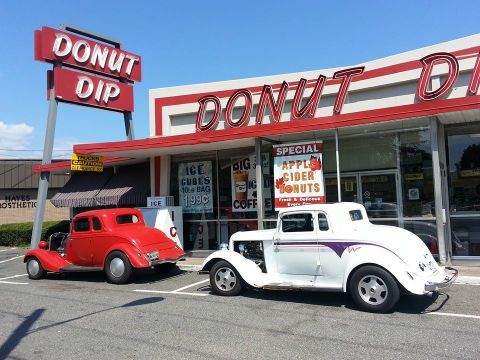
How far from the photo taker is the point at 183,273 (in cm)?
1192

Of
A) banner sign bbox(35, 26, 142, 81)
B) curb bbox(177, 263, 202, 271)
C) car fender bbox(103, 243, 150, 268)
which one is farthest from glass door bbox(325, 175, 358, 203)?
banner sign bbox(35, 26, 142, 81)

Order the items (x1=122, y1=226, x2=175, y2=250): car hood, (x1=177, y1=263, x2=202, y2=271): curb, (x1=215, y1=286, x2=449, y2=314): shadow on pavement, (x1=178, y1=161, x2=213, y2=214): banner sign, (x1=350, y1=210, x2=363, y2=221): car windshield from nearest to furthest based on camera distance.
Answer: (x1=215, y1=286, x2=449, y2=314): shadow on pavement → (x1=350, y1=210, x2=363, y2=221): car windshield → (x1=122, y1=226, x2=175, y2=250): car hood → (x1=177, y1=263, x2=202, y2=271): curb → (x1=178, y1=161, x2=213, y2=214): banner sign

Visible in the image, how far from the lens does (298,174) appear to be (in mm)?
12570

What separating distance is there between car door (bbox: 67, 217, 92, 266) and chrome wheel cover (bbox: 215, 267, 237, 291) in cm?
399

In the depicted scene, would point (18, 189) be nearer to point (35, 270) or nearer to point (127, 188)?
point (127, 188)

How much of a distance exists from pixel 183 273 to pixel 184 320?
195 inches

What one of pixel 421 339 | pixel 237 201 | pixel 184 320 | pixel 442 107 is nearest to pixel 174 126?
pixel 237 201

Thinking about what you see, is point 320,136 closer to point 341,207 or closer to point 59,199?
point 341,207

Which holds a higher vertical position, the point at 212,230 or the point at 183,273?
the point at 212,230

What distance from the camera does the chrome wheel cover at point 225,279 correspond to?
8617 millimetres

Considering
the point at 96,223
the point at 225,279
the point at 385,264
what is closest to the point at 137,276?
the point at 96,223

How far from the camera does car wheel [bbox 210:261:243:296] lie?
28.0ft

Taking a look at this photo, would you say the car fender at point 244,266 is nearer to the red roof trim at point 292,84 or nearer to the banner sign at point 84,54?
the red roof trim at point 292,84

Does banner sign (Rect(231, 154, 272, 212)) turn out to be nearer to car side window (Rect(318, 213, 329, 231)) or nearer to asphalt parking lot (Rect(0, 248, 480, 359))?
asphalt parking lot (Rect(0, 248, 480, 359))
